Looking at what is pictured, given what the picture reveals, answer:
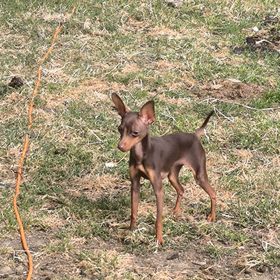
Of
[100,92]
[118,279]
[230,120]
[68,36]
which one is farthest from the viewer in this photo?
[68,36]

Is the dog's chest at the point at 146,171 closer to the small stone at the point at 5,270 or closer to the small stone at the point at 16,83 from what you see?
the small stone at the point at 5,270

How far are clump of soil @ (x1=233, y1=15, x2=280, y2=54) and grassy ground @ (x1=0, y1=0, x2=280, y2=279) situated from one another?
0.05 meters

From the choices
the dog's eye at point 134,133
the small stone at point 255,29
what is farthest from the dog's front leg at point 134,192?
the small stone at point 255,29

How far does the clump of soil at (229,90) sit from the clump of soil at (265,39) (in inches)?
47.5

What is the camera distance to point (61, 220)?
18.8ft

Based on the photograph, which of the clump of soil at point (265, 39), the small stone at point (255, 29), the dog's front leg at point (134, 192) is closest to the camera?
the dog's front leg at point (134, 192)

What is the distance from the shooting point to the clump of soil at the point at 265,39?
31.4 ft

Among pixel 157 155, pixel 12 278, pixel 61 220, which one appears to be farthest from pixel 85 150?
pixel 12 278

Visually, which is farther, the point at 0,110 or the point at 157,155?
the point at 0,110

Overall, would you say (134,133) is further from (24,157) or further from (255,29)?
(255,29)

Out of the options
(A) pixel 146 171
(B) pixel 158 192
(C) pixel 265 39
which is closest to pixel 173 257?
(B) pixel 158 192

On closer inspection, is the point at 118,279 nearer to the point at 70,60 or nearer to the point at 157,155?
the point at 157,155

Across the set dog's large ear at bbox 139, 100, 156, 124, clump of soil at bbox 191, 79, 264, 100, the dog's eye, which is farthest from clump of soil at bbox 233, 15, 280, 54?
the dog's eye

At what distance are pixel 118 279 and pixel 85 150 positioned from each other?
220 centimetres
